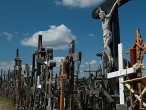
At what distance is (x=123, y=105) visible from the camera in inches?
→ 267

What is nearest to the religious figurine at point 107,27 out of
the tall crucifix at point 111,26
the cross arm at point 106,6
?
the tall crucifix at point 111,26

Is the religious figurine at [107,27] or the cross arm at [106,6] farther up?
the cross arm at [106,6]

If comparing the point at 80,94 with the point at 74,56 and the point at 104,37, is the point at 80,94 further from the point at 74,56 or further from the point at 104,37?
the point at 104,37

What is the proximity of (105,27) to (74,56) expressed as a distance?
1.72m

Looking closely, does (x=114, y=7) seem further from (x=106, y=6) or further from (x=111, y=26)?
(x=111, y=26)

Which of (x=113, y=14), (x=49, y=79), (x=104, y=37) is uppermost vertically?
(x=113, y=14)

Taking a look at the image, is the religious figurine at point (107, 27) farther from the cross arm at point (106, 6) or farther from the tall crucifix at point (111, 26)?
the cross arm at point (106, 6)

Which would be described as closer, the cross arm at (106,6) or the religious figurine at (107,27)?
the cross arm at (106,6)

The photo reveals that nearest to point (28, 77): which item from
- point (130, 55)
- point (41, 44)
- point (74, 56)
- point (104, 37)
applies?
point (41, 44)

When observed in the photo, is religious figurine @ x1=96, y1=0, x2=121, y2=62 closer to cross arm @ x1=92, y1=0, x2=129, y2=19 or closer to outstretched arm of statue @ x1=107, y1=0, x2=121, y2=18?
outstretched arm of statue @ x1=107, y1=0, x2=121, y2=18

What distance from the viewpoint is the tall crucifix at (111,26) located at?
9.37 meters

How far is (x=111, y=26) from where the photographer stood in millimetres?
9688

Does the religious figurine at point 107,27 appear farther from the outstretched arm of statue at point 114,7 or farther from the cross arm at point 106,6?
the cross arm at point 106,6

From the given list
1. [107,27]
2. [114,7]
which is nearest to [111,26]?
[107,27]
